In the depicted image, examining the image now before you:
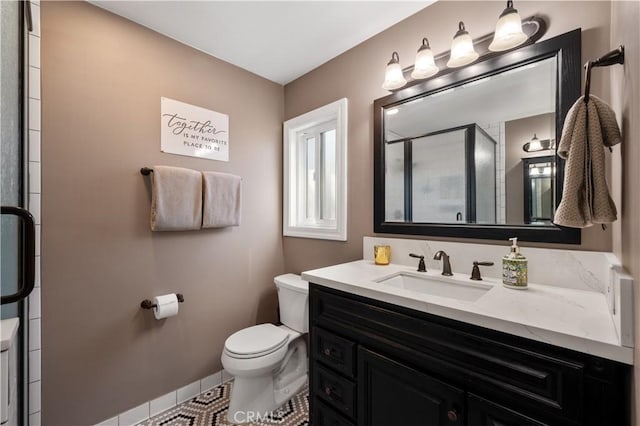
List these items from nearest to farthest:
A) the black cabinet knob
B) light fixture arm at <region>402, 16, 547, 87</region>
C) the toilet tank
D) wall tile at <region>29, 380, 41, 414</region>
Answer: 1. the black cabinet knob
2. light fixture arm at <region>402, 16, 547, 87</region>
3. wall tile at <region>29, 380, 41, 414</region>
4. the toilet tank

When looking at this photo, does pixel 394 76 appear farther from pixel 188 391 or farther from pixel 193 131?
pixel 188 391

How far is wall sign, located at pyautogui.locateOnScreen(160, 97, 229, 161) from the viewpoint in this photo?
1.69 metres

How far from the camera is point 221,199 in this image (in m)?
1.83

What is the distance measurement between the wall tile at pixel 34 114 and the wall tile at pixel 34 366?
41.7 inches

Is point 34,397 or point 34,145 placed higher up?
point 34,145

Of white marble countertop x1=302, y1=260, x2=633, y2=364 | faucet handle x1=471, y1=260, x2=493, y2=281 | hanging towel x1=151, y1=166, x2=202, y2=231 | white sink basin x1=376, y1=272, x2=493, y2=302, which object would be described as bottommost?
white sink basin x1=376, y1=272, x2=493, y2=302

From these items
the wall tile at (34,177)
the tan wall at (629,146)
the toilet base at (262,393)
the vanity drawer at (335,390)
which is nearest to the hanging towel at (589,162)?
the tan wall at (629,146)

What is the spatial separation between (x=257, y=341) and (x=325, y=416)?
58 cm

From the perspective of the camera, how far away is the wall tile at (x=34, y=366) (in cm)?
126

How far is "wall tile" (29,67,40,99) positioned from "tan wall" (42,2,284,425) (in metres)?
0.03

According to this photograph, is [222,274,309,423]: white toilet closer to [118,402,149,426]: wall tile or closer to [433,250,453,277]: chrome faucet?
[118,402,149,426]: wall tile

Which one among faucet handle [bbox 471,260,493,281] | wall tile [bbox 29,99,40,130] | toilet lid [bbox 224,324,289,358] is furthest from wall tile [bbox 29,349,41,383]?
faucet handle [bbox 471,260,493,281]

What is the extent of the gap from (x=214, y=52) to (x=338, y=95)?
904 mm

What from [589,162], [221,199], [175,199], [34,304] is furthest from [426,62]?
[34,304]
